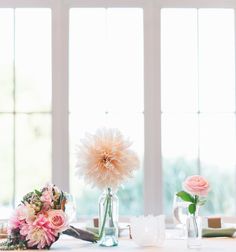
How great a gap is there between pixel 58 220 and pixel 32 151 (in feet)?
6.33

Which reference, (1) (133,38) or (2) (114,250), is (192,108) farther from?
(2) (114,250)

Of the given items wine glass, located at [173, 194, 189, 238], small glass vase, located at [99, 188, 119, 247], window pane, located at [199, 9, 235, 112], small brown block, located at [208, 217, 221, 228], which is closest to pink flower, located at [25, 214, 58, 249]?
small glass vase, located at [99, 188, 119, 247]

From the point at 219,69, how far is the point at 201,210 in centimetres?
90

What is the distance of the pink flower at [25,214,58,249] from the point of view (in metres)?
1.93

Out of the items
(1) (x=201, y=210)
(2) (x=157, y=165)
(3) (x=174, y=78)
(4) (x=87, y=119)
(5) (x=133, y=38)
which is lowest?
(1) (x=201, y=210)

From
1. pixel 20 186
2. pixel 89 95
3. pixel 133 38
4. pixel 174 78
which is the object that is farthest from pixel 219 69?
pixel 20 186

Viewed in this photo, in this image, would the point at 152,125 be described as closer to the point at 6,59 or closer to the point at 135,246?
the point at 6,59

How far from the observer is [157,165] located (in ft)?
12.4

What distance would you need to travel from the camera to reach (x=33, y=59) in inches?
151

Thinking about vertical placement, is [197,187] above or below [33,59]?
below

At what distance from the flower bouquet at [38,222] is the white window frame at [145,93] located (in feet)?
5.85

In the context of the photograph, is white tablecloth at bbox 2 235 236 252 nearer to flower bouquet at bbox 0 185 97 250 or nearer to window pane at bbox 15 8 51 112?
flower bouquet at bbox 0 185 97 250

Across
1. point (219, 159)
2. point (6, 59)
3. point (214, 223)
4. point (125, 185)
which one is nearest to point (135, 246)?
point (214, 223)

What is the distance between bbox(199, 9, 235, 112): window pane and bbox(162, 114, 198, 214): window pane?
0.51 feet
